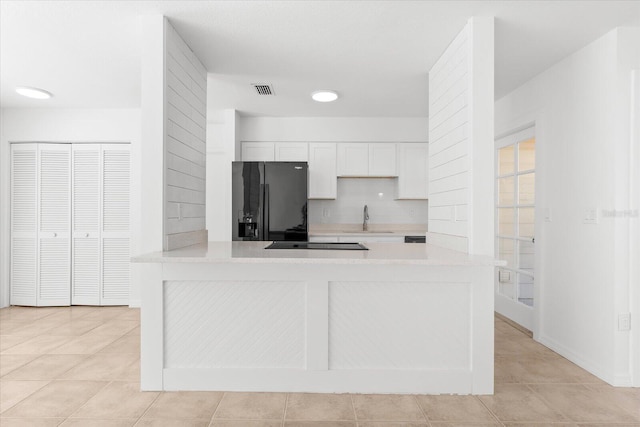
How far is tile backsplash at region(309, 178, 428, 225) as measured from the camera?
570cm

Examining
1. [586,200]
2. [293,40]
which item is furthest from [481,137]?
[293,40]

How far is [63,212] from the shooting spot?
508cm

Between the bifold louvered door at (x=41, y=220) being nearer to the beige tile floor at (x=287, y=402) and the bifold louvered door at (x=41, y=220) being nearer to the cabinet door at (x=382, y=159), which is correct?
the beige tile floor at (x=287, y=402)

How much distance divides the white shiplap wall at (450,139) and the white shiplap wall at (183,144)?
1.96 meters

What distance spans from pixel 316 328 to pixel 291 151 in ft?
10.4

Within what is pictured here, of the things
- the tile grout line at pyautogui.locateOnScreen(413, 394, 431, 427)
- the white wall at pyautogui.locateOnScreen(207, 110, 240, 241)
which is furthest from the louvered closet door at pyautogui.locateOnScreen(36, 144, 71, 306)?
the tile grout line at pyautogui.locateOnScreen(413, 394, 431, 427)

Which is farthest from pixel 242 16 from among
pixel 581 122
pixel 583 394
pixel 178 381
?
pixel 583 394

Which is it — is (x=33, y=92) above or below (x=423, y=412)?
above

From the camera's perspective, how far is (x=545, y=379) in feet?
9.45

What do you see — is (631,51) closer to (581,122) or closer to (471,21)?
(581,122)

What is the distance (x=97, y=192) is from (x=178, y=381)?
3331 millimetres

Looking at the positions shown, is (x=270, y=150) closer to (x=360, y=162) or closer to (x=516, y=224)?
(x=360, y=162)

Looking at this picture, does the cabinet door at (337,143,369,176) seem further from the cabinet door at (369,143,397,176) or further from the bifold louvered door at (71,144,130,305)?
the bifold louvered door at (71,144,130,305)

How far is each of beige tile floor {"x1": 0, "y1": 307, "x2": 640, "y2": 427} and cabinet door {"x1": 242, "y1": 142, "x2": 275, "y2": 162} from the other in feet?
9.37
